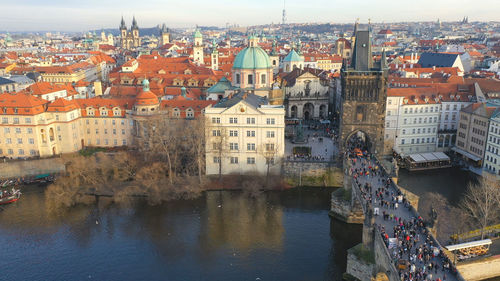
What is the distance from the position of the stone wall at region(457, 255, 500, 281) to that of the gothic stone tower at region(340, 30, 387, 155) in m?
28.8

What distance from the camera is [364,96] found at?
69.5m

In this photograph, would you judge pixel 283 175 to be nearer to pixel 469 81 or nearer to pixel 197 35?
pixel 469 81

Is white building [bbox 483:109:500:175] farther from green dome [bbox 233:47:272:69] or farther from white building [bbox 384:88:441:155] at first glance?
green dome [bbox 233:47:272:69]

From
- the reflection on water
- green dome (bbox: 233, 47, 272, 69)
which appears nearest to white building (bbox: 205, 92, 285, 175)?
the reflection on water

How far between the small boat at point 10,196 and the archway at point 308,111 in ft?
208

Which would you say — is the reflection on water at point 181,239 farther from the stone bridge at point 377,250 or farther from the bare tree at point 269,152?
the bare tree at point 269,152

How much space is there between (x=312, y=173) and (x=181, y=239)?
2521cm

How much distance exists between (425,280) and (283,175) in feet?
118

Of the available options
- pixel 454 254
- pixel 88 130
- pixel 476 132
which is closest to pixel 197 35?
pixel 88 130

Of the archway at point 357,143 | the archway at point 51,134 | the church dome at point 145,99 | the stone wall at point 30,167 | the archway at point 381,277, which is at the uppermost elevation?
the church dome at point 145,99

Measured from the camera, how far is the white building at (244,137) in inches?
2689

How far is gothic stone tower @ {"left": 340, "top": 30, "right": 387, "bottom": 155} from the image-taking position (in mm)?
68438

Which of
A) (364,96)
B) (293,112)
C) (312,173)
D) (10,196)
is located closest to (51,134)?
Answer: (10,196)

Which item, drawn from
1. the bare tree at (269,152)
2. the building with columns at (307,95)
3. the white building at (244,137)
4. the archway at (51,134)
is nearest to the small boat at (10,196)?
the archway at (51,134)
